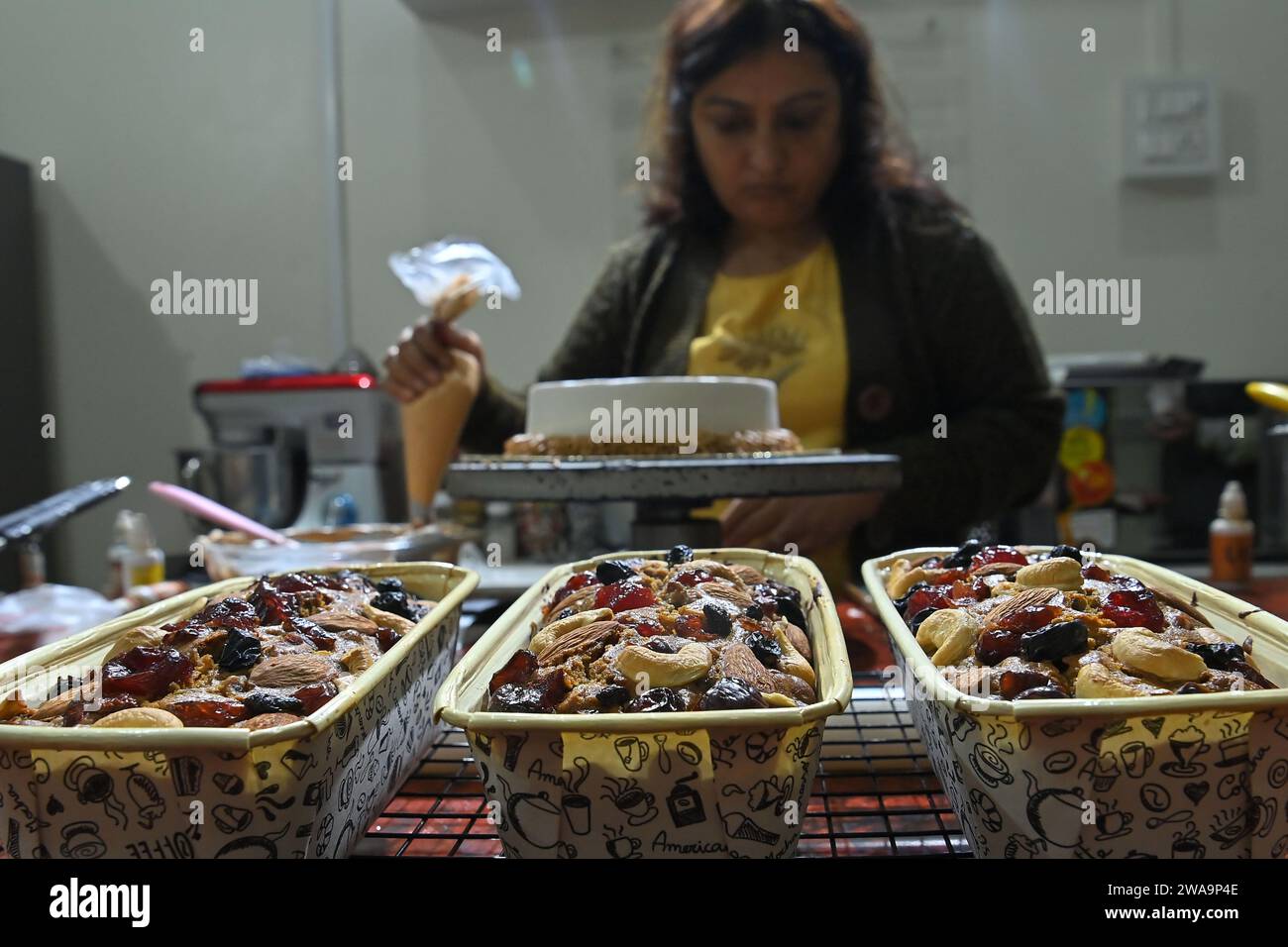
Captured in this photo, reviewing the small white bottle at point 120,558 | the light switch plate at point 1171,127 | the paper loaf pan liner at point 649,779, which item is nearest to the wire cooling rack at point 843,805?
the paper loaf pan liner at point 649,779

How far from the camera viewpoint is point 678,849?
570 mm

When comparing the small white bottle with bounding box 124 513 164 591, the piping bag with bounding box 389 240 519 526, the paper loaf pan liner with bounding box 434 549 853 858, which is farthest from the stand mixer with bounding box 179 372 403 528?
the paper loaf pan liner with bounding box 434 549 853 858

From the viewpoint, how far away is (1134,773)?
54 cm

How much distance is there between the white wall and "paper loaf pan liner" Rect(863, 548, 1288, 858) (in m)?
3.08

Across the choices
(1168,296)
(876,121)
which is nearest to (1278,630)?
(876,121)

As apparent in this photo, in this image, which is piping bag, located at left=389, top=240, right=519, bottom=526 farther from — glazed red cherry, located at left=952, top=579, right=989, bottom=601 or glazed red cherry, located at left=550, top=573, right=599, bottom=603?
glazed red cherry, located at left=952, top=579, right=989, bottom=601

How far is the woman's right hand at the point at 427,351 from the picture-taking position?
63.9 inches

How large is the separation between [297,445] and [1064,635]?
238cm

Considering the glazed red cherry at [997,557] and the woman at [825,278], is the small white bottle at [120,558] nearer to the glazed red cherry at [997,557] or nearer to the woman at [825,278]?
the woman at [825,278]

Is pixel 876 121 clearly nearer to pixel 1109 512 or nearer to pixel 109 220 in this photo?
pixel 1109 512

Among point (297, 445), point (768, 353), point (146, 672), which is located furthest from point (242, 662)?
point (297, 445)

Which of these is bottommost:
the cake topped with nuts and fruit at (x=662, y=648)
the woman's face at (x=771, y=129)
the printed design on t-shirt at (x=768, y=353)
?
the cake topped with nuts and fruit at (x=662, y=648)

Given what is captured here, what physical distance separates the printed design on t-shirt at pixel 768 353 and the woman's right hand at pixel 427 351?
61cm

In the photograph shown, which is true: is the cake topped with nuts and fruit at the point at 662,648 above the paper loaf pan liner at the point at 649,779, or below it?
above
